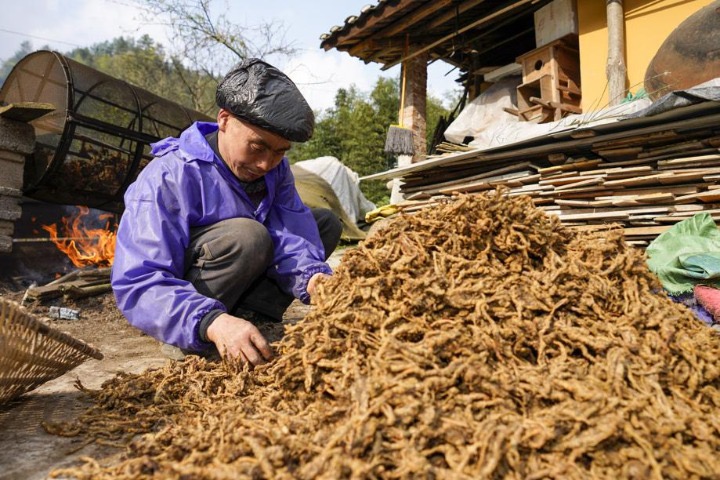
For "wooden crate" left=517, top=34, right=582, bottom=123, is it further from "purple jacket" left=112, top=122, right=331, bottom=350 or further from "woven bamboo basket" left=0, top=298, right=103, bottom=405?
"woven bamboo basket" left=0, top=298, right=103, bottom=405

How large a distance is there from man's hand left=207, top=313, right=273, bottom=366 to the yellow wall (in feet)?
18.7

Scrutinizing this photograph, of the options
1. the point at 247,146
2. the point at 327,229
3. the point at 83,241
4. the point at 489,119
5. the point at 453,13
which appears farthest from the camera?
the point at 83,241

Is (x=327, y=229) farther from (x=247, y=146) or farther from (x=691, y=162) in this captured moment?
(x=691, y=162)

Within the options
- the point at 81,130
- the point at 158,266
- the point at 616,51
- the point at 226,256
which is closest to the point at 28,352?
the point at 158,266

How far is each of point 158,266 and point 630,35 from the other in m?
6.40

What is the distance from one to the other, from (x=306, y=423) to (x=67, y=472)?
722mm

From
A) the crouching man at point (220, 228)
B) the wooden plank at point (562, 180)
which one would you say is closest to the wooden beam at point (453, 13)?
the wooden plank at point (562, 180)

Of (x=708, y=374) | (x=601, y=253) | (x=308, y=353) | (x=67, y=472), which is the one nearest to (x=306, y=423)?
(x=308, y=353)

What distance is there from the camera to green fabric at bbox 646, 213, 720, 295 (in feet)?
10.5

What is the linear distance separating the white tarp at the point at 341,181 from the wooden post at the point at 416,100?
16.4 feet

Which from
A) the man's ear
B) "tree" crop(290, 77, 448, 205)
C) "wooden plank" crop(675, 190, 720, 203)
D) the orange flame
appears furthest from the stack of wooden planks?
"tree" crop(290, 77, 448, 205)

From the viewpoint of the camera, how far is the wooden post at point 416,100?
8.48m

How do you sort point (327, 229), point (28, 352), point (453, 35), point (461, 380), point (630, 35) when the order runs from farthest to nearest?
point (453, 35), point (630, 35), point (327, 229), point (28, 352), point (461, 380)

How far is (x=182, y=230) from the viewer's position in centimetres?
258
